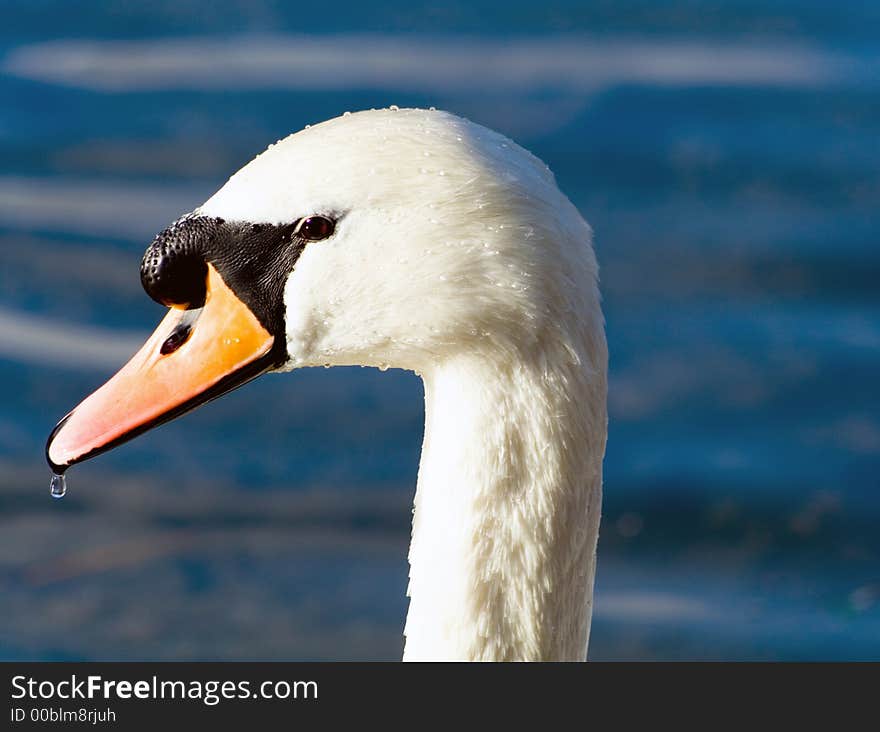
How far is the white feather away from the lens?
94.5 inches

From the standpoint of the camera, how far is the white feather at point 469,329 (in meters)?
2.40

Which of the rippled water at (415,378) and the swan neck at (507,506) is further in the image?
the rippled water at (415,378)

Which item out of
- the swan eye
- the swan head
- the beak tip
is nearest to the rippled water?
the beak tip

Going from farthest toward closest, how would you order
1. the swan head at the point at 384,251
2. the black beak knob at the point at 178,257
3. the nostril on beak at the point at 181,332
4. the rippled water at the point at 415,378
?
1. the rippled water at the point at 415,378
2. the nostril on beak at the point at 181,332
3. the black beak knob at the point at 178,257
4. the swan head at the point at 384,251

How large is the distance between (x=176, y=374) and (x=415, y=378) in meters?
2.46

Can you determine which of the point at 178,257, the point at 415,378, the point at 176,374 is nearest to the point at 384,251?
the point at 178,257

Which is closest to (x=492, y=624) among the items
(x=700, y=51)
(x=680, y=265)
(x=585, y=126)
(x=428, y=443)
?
(x=428, y=443)

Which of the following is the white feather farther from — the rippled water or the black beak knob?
the rippled water

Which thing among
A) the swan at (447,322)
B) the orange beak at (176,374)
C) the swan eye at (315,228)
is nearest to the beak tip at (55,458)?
the orange beak at (176,374)

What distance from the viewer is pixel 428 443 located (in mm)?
2596

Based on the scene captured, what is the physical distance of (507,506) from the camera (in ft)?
8.23

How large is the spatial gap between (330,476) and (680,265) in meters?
1.46

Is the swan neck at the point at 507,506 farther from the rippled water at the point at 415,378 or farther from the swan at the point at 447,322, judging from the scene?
the rippled water at the point at 415,378

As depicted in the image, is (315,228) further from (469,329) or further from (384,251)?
(469,329)
